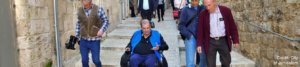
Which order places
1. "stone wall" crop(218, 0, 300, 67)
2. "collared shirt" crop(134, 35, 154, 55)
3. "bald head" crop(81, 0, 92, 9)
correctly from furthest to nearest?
"bald head" crop(81, 0, 92, 9) → "stone wall" crop(218, 0, 300, 67) → "collared shirt" crop(134, 35, 154, 55)

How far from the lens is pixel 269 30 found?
6.91 m

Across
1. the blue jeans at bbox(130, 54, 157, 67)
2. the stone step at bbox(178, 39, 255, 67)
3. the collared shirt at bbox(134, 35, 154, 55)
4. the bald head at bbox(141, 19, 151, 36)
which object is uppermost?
the bald head at bbox(141, 19, 151, 36)

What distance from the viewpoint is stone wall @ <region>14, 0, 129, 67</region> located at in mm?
6480

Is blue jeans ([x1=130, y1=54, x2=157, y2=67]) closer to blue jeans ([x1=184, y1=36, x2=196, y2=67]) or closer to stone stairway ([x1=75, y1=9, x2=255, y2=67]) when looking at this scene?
blue jeans ([x1=184, y1=36, x2=196, y2=67])

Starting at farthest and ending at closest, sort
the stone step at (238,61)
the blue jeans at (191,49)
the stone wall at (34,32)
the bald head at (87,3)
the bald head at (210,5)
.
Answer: the stone step at (238,61) → the blue jeans at (191,49) → the stone wall at (34,32) → the bald head at (87,3) → the bald head at (210,5)

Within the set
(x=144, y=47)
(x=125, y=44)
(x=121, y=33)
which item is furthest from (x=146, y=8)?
(x=144, y=47)

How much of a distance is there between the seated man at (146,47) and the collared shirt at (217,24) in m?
0.61

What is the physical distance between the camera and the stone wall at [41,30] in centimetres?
648

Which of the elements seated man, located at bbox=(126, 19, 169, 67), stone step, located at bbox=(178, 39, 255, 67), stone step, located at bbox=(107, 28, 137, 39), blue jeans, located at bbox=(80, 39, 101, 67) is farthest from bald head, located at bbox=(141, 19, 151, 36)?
stone step, located at bbox=(107, 28, 137, 39)

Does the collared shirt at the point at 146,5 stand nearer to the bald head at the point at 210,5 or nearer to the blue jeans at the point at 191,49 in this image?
the blue jeans at the point at 191,49

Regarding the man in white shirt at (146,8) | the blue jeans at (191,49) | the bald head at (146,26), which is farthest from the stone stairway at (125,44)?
the bald head at (146,26)

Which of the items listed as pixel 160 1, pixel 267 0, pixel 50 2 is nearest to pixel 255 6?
pixel 267 0

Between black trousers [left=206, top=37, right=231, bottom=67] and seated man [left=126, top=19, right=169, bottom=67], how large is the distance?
56cm

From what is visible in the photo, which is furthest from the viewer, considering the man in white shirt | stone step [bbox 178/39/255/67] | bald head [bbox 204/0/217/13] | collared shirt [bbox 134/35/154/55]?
the man in white shirt
